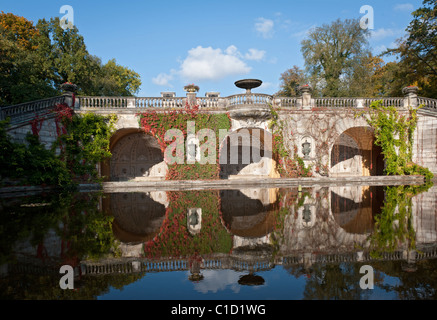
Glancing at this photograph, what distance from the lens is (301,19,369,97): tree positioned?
1122 inches

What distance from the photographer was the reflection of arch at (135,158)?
64.3 feet

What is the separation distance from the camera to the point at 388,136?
16.5 m

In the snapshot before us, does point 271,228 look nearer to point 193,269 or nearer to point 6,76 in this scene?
point 193,269

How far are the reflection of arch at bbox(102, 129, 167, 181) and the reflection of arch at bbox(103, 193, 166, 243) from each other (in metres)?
11.8

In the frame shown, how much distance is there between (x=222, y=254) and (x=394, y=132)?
56.4 feet

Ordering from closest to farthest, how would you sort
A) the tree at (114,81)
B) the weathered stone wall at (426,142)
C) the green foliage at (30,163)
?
the green foliage at (30,163), the weathered stone wall at (426,142), the tree at (114,81)

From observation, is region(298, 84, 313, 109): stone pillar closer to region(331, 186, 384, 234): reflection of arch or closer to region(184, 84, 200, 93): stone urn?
region(184, 84, 200, 93): stone urn

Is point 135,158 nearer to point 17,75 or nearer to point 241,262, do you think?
point 17,75

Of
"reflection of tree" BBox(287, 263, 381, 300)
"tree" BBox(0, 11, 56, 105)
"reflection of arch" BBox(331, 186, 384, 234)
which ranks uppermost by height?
"tree" BBox(0, 11, 56, 105)

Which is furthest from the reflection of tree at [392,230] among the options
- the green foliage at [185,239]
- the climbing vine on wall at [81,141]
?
the climbing vine on wall at [81,141]

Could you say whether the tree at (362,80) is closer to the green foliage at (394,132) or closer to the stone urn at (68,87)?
the green foliage at (394,132)

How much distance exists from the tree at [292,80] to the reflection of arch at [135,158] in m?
19.0

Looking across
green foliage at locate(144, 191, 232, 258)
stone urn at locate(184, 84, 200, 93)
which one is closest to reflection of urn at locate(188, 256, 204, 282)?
green foliage at locate(144, 191, 232, 258)
